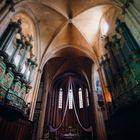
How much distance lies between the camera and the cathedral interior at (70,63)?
607 cm

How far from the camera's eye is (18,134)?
661 cm

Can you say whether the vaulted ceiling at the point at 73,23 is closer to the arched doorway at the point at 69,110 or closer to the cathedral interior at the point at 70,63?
the cathedral interior at the point at 70,63

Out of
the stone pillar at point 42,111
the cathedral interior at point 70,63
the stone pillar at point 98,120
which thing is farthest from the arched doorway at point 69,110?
the stone pillar at point 98,120

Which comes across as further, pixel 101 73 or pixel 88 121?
pixel 88 121

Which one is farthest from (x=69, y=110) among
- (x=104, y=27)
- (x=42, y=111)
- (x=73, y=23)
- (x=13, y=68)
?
(x=13, y=68)

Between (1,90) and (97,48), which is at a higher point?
(97,48)

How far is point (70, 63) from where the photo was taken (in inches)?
692

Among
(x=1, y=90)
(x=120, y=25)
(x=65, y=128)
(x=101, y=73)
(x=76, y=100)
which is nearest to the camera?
(x=1, y=90)

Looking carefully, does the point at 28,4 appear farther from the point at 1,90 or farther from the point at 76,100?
the point at 76,100

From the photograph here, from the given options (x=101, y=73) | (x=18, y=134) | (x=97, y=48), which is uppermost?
(x=97, y=48)

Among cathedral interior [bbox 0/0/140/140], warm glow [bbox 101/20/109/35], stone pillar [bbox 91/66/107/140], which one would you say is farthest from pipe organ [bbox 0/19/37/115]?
stone pillar [bbox 91/66/107/140]

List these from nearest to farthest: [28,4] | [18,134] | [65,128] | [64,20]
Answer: [18,134]
[28,4]
[64,20]
[65,128]

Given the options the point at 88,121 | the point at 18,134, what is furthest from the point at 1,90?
the point at 88,121

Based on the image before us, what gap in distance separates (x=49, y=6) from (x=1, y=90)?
27.3 feet
